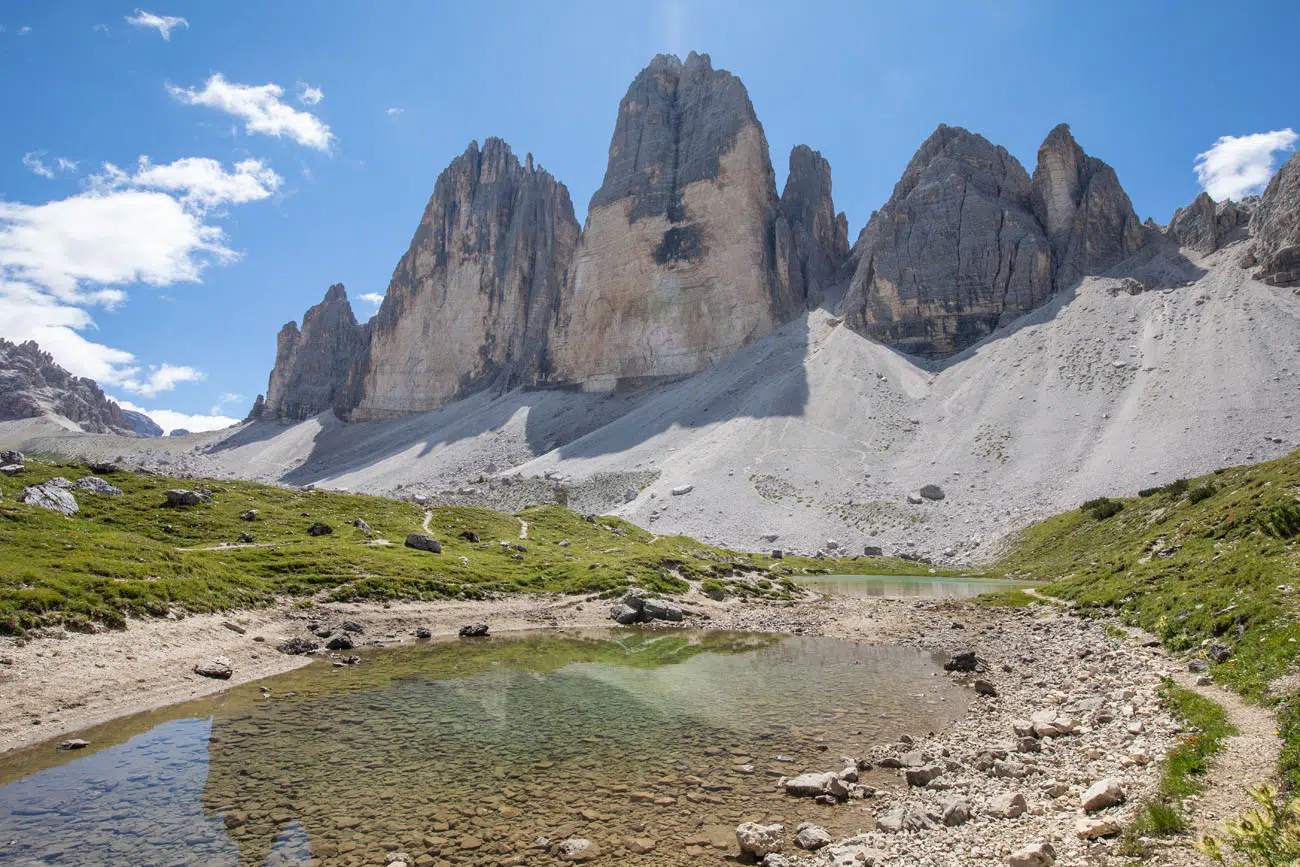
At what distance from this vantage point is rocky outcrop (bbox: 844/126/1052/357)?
118 m

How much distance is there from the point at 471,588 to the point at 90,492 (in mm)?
24256

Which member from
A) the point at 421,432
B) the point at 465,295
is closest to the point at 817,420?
the point at 421,432

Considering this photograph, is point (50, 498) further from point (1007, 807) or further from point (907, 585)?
point (907, 585)

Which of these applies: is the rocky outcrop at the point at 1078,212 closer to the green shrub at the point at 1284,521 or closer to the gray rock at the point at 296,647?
the green shrub at the point at 1284,521

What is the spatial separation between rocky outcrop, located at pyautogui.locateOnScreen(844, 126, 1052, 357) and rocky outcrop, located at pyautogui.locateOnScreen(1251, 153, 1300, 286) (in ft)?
90.4

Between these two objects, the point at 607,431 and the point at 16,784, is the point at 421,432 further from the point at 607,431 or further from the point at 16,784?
the point at 16,784

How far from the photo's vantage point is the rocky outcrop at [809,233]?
143750 mm

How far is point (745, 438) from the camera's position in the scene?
97438 mm

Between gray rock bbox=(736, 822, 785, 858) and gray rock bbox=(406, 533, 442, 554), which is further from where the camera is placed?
gray rock bbox=(406, 533, 442, 554)

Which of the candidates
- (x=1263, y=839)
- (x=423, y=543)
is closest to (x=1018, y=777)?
(x=1263, y=839)

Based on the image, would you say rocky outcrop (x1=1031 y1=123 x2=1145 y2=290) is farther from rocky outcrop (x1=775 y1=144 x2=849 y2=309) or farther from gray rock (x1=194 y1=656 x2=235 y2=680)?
gray rock (x1=194 y1=656 x2=235 y2=680)

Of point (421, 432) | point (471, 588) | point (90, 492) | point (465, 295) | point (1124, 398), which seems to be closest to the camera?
point (471, 588)

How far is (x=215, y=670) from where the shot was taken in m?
20.7

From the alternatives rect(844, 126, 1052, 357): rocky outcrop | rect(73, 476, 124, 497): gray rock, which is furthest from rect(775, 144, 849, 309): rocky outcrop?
rect(73, 476, 124, 497): gray rock
